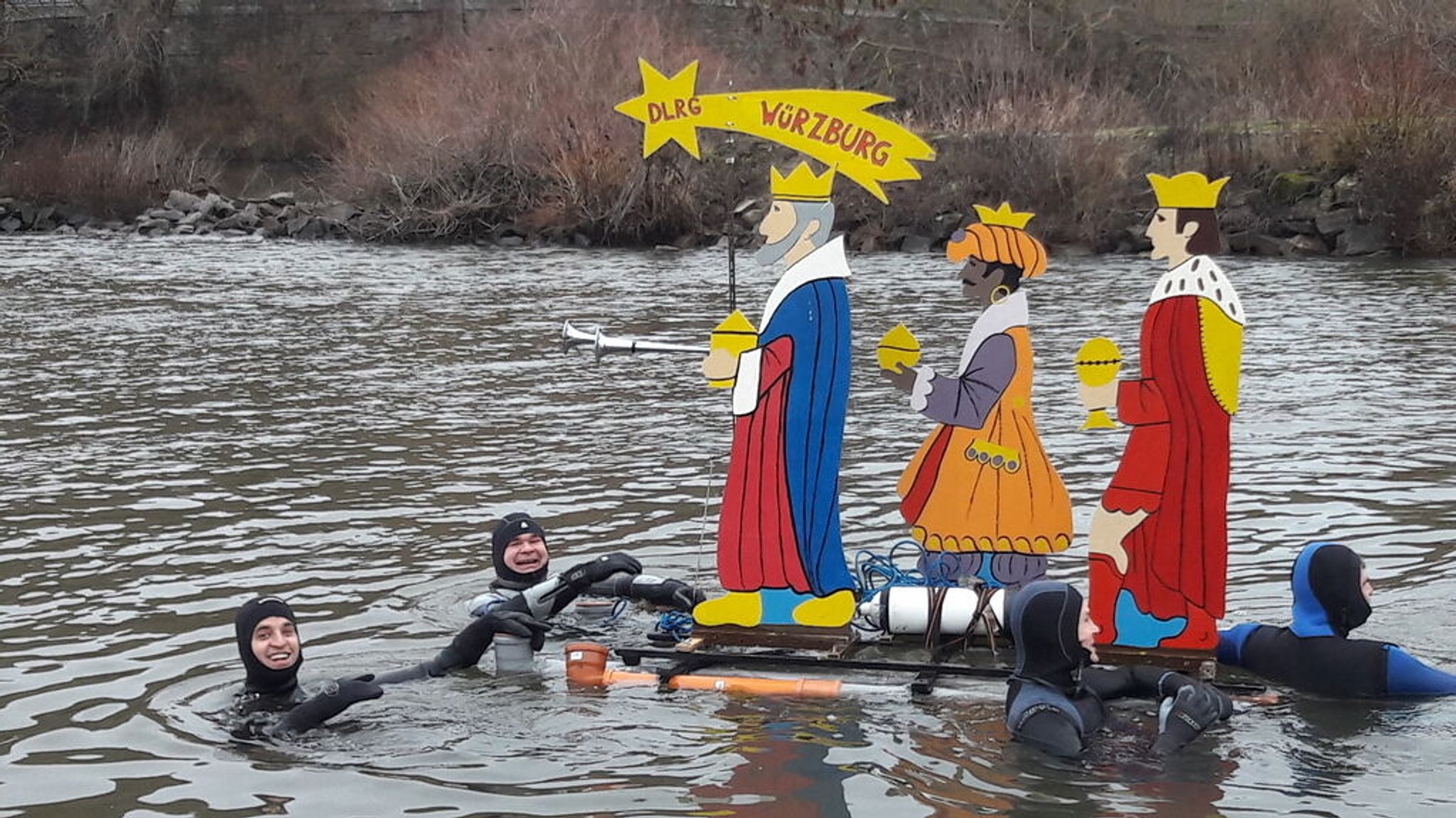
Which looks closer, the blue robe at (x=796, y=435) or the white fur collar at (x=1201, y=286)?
the white fur collar at (x=1201, y=286)

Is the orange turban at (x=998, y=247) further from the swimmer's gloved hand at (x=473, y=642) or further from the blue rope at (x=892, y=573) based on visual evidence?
the swimmer's gloved hand at (x=473, y=642)

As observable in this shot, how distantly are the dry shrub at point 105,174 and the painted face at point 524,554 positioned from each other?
42585mm

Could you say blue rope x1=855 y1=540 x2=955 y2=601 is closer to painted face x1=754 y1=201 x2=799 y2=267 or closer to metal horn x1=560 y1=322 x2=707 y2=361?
metal horn x1=560 y1=322 x2=707 y2=361

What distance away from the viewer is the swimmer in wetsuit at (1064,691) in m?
8.41

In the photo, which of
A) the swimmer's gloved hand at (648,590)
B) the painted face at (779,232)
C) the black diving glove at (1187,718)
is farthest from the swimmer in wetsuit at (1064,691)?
the swimmer's gloved hand at (648,590)

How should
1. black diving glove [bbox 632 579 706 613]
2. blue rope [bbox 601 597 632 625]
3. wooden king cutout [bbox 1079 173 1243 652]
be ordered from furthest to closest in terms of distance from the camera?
blue rope [bbox 601 597 632 625]
black diving glove [bbox 632 579 706 613]
wooden king cutout [bbox 1079 173 1243 652]

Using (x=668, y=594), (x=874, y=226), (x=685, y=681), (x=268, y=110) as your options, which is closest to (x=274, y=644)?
(x=685, y=681)

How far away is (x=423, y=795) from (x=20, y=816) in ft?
5.91

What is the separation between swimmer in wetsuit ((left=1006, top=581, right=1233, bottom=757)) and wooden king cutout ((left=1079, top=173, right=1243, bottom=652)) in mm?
736

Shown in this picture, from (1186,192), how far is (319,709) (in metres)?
5.29

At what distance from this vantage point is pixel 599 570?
11.0 m

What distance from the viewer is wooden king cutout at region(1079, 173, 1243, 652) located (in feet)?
31.1

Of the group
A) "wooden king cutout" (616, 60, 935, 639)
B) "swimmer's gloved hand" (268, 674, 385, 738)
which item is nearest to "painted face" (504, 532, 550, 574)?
"wooden king cutout" (616, 60, 935, 639)

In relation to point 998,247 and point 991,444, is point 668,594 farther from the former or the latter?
point 998,247
